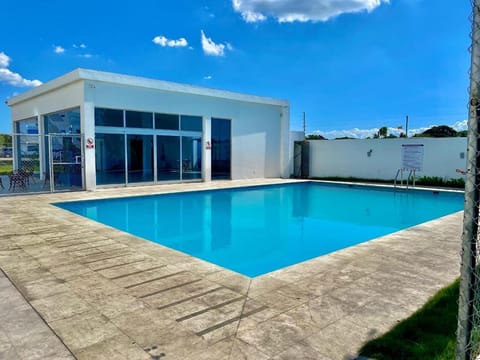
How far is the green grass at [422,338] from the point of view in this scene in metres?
2.29

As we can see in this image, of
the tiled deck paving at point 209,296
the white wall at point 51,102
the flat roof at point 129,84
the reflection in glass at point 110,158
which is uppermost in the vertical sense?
the flat roof at point 129,84

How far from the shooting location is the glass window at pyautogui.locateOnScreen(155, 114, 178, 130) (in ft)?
44.3

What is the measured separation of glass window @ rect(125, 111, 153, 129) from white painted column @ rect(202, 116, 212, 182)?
8.38 ft

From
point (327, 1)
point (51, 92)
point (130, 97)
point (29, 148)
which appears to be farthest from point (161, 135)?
point (327, 1)

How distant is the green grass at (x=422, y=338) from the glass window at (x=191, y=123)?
1239 centimetres

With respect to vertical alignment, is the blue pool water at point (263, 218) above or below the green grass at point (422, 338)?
below

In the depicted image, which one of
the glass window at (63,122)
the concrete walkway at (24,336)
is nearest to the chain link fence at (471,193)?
the concrete walkway at (24,336)

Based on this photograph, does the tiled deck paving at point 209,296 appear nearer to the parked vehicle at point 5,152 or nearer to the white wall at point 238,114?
the white wall at point 238,114

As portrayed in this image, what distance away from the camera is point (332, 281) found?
3.73 meters

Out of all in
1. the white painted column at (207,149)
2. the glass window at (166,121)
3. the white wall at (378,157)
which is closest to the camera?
the glass window at (166,121)

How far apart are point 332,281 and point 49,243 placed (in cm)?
414

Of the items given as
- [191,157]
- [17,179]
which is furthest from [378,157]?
[17,179]

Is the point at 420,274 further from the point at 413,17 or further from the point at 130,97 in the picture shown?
the point at 130,97

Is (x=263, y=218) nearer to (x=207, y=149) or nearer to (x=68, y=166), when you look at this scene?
(x=207, y=149)
